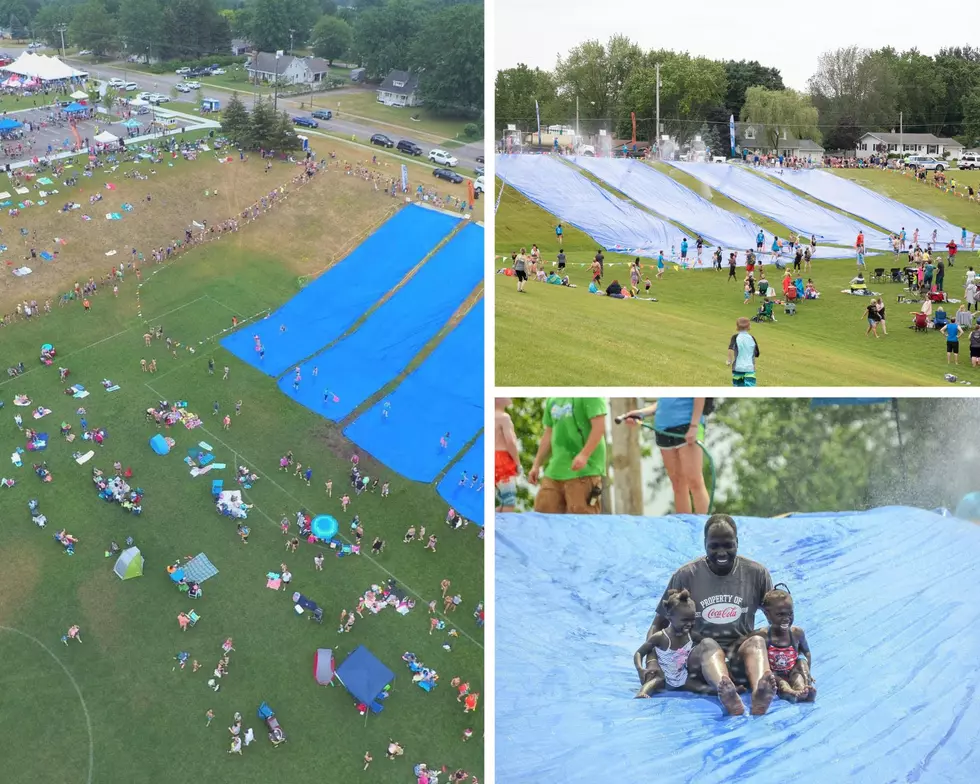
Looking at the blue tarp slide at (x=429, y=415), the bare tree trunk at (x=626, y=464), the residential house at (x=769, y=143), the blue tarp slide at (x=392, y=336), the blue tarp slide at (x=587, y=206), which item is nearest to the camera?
the bare tree trunk at (x=626, y=464)

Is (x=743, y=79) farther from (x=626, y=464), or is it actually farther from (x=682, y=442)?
(x=626, y=464)

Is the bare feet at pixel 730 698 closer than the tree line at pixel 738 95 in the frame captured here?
Yes

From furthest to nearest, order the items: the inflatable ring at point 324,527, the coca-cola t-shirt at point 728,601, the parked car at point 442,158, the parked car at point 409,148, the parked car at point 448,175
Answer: the parked car at point 409,148
the parked car at point 442,158
the parked car at point 448,175
the inflatable ring at point 324,527
the coca-cola t-shirt at point 728,601

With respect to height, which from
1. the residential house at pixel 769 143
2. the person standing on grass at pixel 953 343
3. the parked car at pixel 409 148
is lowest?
the person standing on grass at pixel 953 343

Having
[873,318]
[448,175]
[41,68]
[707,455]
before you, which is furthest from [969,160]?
[41,68]

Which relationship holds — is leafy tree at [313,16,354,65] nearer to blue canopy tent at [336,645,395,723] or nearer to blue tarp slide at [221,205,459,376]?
blue tarp slide at [221,205,459,376]

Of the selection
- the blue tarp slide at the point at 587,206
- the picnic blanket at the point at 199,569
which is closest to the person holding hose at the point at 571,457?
the picnic blanket at the point at 199,569

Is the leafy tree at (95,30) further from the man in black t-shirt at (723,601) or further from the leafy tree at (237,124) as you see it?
the man in black t-shirt at (723,601)

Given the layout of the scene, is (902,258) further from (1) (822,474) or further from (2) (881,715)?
(2) (881,715)
